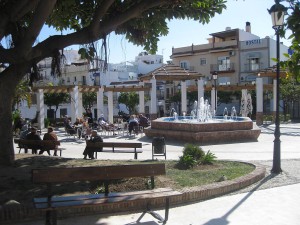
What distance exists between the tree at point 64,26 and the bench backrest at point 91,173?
11.2 ft

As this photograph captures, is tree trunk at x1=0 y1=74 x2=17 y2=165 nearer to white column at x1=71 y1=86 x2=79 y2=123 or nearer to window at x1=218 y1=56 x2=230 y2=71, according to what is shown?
white column at x1=71 y1=86 x2=79 y2=123

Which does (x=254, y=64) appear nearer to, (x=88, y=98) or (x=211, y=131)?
(x=88, y=98)

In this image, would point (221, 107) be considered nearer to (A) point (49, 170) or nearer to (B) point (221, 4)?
(B) point (221, 4)

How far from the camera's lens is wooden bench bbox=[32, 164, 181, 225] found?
5.40 metres

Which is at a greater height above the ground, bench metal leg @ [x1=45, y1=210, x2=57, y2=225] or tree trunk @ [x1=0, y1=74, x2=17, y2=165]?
tree trunk @ [x1=0, y1=74, x2=17, y2=165]

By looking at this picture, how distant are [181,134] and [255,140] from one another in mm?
3543

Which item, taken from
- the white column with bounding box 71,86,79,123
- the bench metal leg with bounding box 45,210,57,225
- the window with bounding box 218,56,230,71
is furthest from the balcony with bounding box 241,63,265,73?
the bench metal leg with bounding box 45,210,57,225

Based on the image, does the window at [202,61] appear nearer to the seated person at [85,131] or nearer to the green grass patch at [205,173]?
the seated person at [85,131]

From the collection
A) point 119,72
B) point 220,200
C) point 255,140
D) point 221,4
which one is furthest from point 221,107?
point 220,200

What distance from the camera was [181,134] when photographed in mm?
17812

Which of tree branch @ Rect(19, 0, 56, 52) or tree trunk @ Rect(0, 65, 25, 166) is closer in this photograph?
tree branch @ Rect(19, 0, 56, 52)

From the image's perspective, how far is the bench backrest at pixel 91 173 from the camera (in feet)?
18.5

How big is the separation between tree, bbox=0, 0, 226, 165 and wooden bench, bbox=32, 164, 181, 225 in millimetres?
3441

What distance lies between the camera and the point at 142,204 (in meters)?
6.45
